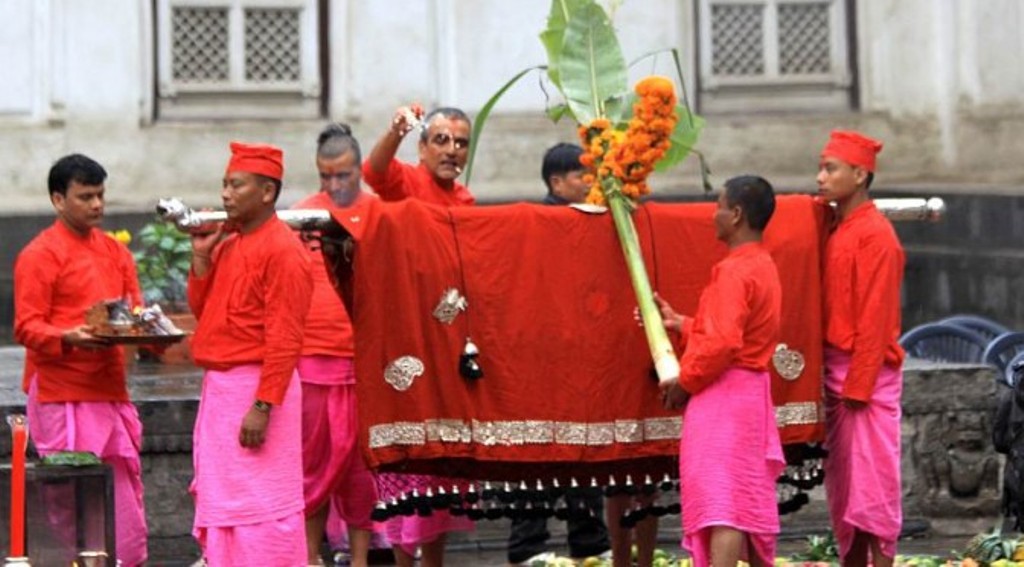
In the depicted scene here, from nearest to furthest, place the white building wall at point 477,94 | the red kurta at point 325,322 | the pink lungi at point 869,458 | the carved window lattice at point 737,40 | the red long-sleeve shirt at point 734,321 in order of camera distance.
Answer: the red long-sleeve shirt at point 734,321 → the pink lungi at point 869,458 → the red kurta at point 325,322 → the white building wall at point 477,94 → the carved window lattice at point 737,40

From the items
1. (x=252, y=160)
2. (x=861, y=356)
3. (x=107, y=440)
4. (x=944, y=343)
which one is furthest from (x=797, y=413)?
(x=944, y=343)

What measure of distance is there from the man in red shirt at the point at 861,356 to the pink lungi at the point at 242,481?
85.3 inches

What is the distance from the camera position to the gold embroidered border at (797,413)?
374 inches

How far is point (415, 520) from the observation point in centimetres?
993

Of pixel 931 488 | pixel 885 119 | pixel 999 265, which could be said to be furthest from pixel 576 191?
pixel 885 119

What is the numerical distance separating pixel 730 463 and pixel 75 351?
98.7 inches

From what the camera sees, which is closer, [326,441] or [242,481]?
[242,481]

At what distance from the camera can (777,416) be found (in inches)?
373

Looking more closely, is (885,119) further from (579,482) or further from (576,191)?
(579,482)

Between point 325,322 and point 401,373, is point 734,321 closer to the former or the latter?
point 401,373

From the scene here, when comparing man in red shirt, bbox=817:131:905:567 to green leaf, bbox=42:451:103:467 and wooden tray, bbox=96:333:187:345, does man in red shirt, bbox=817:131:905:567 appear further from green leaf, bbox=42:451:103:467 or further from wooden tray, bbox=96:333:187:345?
green leaf, bbox=42:451:103:467

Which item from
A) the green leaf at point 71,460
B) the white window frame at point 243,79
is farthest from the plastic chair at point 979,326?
the green leaf at point 71,460

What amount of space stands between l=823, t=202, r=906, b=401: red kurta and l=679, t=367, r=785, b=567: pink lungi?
575 mm

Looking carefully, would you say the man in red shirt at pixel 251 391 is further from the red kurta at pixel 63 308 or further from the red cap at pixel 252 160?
the red kurta at pixel 63 308
